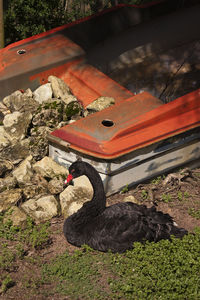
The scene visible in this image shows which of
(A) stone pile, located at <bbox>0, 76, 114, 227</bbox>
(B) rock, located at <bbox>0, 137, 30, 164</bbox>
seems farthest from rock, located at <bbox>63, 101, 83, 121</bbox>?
(B) rock, located at <bbox>0, 137, 30, 164</bbox>

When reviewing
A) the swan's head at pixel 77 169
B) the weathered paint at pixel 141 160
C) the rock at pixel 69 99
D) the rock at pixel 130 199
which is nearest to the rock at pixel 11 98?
the rock at pixel 69 99

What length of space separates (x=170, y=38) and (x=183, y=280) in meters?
5.41

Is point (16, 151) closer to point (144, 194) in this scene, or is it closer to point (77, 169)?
point (77, 169)

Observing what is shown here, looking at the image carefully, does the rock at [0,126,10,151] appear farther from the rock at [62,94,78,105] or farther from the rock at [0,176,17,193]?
the rock at [62,94,78,105]

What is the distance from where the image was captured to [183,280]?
16.0 ft

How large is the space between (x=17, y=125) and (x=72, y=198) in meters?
1.60

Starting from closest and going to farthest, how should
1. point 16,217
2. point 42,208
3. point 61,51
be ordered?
point 16,217 < point 42,208 < point 61,51

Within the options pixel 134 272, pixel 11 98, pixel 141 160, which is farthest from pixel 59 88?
pixel 134 272

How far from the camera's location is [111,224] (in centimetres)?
543

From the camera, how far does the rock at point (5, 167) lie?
6.63 meters

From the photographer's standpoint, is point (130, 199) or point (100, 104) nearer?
point (130, 199)

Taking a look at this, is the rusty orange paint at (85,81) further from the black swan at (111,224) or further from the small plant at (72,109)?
the black swan at (111,224)

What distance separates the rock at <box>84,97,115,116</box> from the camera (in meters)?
6.95

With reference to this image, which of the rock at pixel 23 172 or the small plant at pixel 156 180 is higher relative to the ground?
the rock at pixel 23 172
